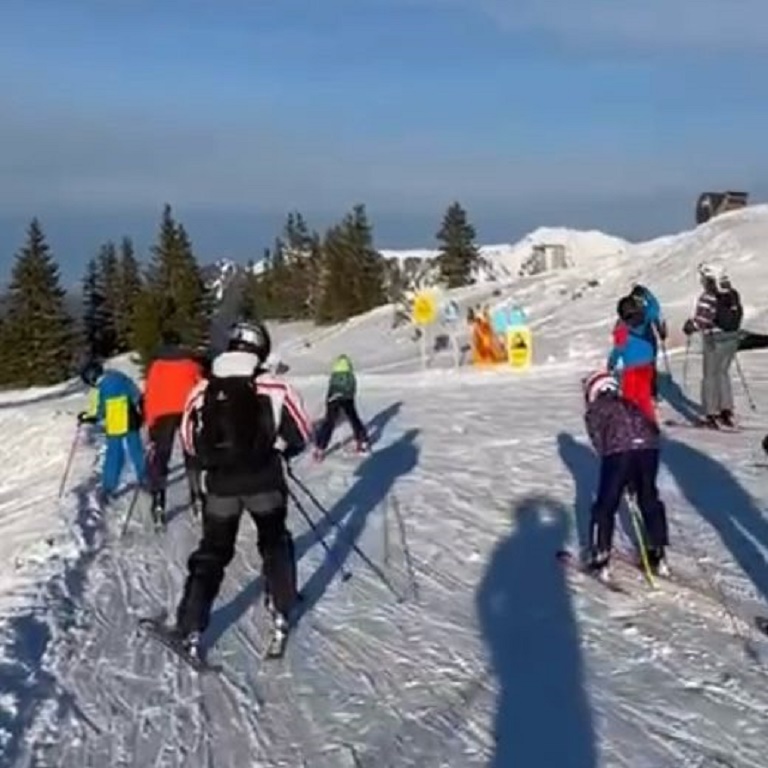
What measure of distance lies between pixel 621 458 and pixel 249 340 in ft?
10.9

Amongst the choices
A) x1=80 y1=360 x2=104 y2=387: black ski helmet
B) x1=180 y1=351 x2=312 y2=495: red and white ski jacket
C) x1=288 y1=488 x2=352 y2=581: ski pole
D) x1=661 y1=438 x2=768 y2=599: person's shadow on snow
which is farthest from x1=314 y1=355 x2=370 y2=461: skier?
x1=180 y1=351 x2=312 y2=495: red and white ski jacket

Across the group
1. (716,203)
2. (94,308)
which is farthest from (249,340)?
(94,308)

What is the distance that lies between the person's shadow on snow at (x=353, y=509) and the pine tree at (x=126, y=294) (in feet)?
257

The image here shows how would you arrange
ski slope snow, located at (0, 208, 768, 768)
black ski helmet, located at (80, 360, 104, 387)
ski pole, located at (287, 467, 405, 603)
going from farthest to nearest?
black ski helmet, located at (80, 360, 104, 387) → ski pole, located at (287, 467, 405, 603) → ski slope snow, located at (0, 208, 768, 768)

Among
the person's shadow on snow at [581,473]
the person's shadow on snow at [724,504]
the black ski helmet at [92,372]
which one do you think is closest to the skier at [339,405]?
the person's shadow on snow at [581,473]

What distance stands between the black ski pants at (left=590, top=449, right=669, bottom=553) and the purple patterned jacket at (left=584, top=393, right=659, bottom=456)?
5cm

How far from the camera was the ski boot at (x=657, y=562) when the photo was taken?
1137cm

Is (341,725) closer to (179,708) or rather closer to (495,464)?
(179,708)

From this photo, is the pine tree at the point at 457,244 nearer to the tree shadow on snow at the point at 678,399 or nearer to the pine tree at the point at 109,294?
the pine tree at the point at 109,294

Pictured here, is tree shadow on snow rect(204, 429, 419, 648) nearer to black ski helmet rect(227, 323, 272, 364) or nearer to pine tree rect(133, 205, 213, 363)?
black ski helmet rect(227, 323, 272, 364)

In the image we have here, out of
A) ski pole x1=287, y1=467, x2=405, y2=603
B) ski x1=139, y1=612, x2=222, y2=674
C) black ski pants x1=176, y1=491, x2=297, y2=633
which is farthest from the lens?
ski pole x1=287, y1=467, x2=405, y2=603

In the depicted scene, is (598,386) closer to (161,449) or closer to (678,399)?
(161,449)

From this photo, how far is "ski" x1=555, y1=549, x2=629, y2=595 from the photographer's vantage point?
1119 centimetres

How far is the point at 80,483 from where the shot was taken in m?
18.9
